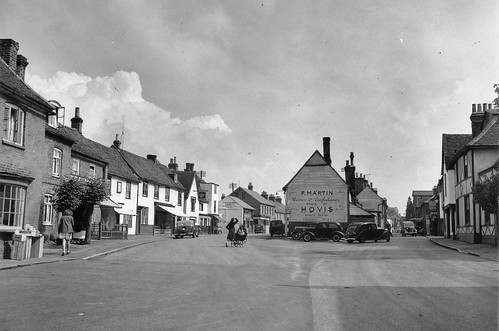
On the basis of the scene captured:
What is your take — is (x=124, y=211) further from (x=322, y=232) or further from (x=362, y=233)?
(x=362, y=233)

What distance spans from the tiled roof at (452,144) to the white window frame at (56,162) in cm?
3078

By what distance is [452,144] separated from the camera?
40.9 m

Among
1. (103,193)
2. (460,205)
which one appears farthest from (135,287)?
(460,205)

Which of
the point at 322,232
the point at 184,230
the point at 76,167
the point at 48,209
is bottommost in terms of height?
the point at 184,230

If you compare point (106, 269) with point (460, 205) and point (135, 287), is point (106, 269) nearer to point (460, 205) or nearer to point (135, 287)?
point (135, 287)

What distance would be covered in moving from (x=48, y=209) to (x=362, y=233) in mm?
22169

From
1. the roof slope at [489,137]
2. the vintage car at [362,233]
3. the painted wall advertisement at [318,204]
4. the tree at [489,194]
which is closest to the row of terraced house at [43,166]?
the painted wall advertisement at [318,204]

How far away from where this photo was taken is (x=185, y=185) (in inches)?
2434

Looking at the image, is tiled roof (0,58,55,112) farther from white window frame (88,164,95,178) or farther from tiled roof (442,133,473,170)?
tiled roof (442,133,473,170)

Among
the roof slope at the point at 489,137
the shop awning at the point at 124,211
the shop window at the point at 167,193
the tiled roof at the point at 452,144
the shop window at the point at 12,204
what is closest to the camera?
the shop window at the point at 12,204

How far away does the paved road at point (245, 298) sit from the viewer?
6957 mm

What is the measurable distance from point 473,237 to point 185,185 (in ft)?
130

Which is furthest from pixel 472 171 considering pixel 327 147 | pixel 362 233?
pixel 327 147

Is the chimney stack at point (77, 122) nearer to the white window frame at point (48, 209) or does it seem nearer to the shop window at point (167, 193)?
the white window frame at point (48, 209)
